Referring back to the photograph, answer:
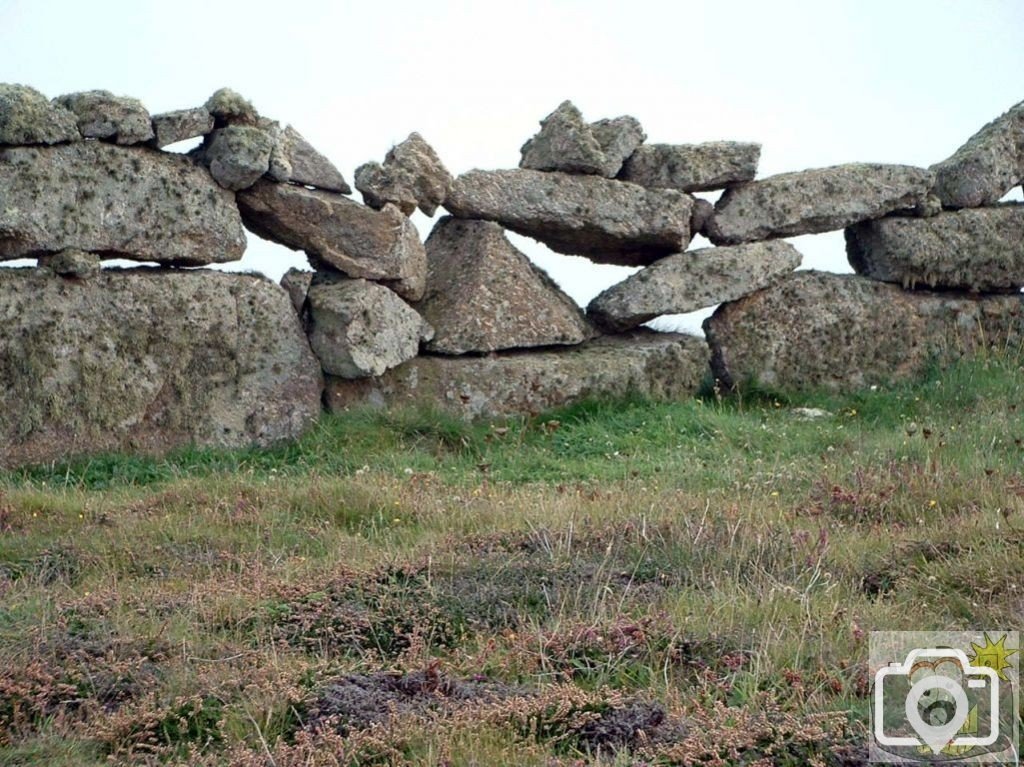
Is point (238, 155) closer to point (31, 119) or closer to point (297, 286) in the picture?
point (297, 286)

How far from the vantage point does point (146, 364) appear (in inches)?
356

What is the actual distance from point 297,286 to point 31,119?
7.44 feet

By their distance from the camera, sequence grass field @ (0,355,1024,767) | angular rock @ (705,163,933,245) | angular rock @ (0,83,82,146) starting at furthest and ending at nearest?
angular rock @ (705,163,933,245) < angular rock @ (0,83,82,146) < grass field @ (0,355,1024,767)

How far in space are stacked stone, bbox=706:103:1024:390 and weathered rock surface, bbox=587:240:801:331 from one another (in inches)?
8.9

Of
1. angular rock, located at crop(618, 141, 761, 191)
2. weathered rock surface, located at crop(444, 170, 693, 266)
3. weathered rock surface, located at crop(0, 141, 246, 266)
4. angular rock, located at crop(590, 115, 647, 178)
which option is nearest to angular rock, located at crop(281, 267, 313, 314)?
weathered rock surface, located at crop(0, 141, 246, 266)

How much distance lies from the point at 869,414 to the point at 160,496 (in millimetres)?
6000

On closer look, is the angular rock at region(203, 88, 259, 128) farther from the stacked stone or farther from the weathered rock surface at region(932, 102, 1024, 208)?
the weathered rock surface at region(932, 102, 1024, 208)

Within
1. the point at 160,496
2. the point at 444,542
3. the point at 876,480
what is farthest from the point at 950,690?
the point at 160,496

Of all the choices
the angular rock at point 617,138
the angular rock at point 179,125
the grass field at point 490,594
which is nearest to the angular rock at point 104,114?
the angular rock at point 179,125

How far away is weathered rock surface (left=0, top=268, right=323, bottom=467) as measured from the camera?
8.67 metres

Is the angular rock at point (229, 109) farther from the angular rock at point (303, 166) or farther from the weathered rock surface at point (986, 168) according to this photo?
the weathered rock surface at point (986, 168)

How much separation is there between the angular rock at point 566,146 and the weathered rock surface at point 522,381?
158 centimetres

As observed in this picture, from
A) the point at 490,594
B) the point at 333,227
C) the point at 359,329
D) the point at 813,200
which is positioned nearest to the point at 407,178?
the point at 333,227

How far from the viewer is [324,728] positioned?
3992 millimetres
